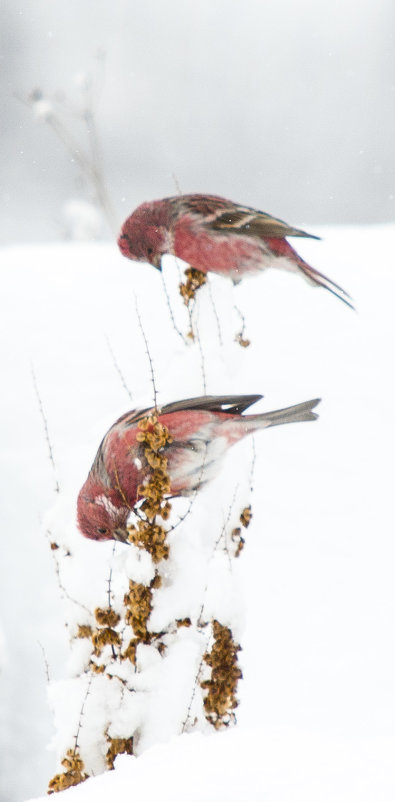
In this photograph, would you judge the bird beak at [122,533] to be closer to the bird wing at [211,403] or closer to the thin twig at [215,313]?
the bird wing at [211,403]

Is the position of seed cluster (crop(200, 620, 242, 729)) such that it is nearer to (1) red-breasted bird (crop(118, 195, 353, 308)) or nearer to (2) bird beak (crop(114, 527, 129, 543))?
(2) bird beak (crop(114, 527, 129, 543))

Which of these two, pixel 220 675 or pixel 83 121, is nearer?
pixel 220 675

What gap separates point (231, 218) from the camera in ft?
3.16

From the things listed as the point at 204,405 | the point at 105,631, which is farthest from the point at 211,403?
the point at 105,631

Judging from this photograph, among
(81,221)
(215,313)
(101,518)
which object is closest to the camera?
(101,518)

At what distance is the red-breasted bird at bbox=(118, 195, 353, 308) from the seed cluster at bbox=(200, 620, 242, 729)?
50cm

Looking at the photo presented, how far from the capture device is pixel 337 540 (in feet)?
5.70

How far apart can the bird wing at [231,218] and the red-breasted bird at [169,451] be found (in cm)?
23

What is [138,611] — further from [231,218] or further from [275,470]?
[275,470]

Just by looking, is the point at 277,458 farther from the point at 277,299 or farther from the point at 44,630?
the point at 44,630

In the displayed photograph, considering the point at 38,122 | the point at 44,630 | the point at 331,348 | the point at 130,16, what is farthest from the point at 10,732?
the point at 130,16

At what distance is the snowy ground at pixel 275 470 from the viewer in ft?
5.36

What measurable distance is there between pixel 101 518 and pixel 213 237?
404 millimetres

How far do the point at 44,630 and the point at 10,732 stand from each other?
0.28 meters
